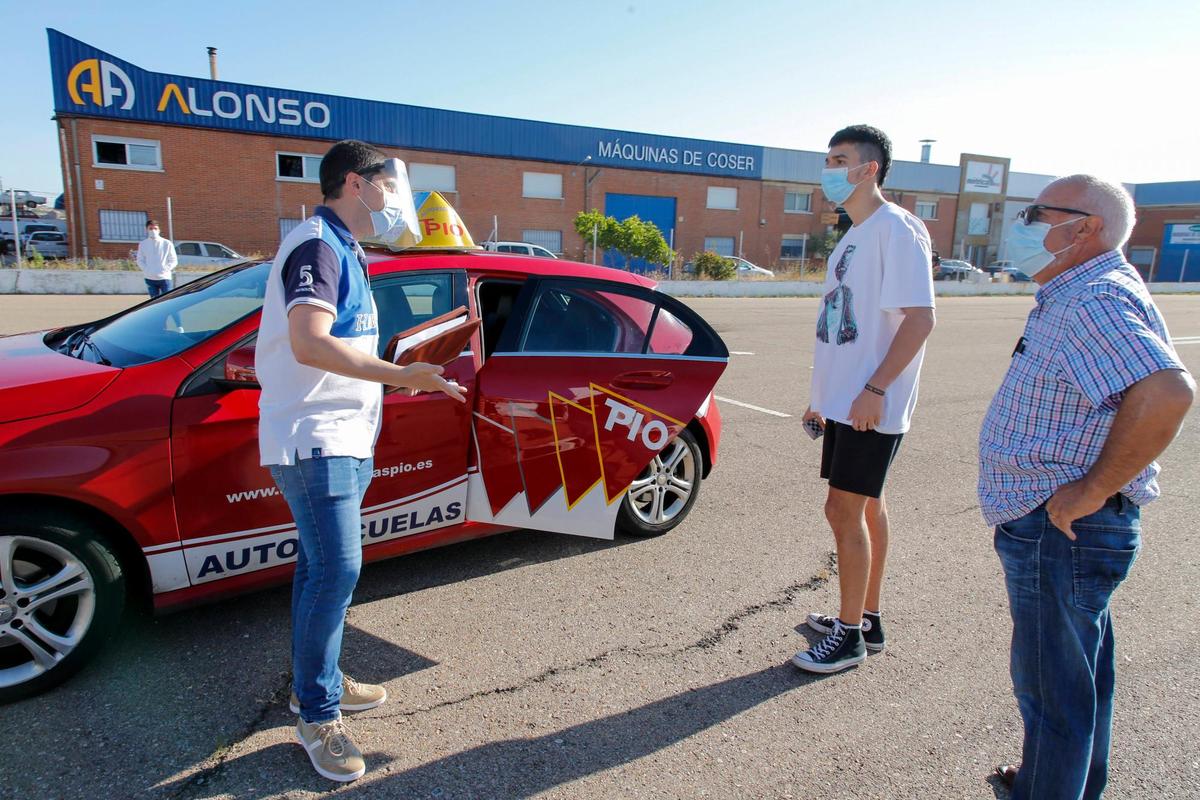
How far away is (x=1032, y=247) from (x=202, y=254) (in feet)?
90.8

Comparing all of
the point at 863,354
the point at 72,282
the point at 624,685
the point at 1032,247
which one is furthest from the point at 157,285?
the point at 1032,247

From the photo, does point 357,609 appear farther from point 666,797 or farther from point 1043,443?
point 1043,443

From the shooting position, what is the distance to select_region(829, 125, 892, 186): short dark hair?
2871 millimetres

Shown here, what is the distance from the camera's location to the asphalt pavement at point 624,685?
92.8 inches

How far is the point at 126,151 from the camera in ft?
94.5

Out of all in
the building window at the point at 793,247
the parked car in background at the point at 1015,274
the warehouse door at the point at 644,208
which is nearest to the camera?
the parked car in background at the point at 1015,274

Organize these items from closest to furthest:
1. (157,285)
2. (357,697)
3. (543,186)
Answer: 1. (357,697)
2. (157,285)
3. (543,186)

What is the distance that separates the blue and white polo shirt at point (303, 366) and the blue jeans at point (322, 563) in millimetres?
66

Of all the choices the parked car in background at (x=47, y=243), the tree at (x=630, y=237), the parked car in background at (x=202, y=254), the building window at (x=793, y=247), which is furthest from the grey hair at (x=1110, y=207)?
the building window at (x=793, y=247)

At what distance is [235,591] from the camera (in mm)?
2926

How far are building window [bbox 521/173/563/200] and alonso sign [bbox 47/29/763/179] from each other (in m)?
0.86

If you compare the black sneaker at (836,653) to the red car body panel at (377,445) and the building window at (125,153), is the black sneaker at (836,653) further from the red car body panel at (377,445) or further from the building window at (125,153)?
the building window at (125,153)

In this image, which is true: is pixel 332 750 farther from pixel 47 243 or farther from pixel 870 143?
pixel 47 243

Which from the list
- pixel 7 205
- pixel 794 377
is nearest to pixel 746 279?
pixel 794 377
